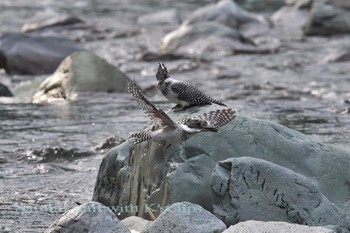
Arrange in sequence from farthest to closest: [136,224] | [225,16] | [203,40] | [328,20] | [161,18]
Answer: [161,18]
[225,16]
[328,20]
[203,40]
[136,224]

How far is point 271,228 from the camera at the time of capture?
495 cm

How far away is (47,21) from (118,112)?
738 centimetres

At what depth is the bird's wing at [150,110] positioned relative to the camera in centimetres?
525

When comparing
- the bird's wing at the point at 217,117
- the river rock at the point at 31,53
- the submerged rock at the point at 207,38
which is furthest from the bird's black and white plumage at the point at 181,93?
the submerged rock at the point at 207,38

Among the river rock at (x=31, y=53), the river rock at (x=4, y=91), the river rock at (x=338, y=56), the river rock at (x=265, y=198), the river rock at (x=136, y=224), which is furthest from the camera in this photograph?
the river rock at (x=338, y=56)

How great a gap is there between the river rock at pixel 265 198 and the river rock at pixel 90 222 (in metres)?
0.66

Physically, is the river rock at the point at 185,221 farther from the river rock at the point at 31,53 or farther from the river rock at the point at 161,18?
the river rock at the point at 161,18

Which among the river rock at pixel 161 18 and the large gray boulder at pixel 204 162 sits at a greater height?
the large gray boulder at pixel 204 162

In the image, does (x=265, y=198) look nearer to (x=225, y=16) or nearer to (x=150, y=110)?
(x=150, y=110)

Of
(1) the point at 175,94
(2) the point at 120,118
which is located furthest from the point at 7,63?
(1) the point at 175,94

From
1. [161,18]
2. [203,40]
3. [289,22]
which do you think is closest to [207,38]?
[203,40]

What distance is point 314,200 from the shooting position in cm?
537

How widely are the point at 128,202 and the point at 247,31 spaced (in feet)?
36.4

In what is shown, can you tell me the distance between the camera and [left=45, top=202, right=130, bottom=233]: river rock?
4902 mm
